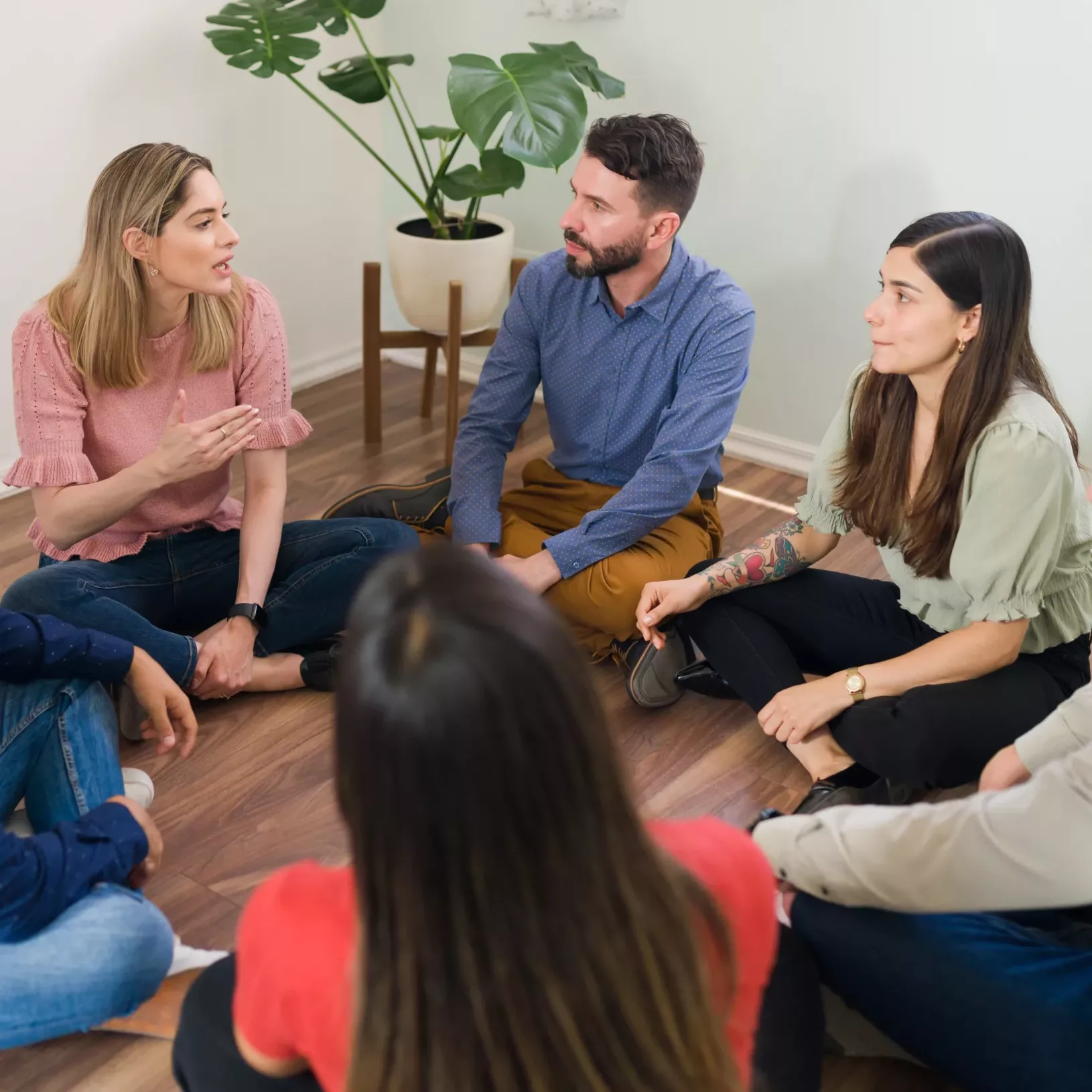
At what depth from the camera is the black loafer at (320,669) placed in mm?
2121

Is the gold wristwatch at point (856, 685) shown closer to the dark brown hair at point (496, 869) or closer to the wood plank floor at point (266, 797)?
the wood plank floor at point (266, 797)

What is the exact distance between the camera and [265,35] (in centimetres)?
272

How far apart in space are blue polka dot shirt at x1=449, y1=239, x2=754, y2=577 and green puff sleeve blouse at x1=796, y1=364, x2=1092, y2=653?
2.04 feet

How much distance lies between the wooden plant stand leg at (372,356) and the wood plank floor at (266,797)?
0.93m

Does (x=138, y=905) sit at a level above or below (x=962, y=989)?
below

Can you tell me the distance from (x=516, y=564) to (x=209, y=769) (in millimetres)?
663

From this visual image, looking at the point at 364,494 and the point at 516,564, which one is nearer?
the point at 516,564

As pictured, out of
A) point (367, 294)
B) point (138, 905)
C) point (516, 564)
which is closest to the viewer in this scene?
point (138, 905)

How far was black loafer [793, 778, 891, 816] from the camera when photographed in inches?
72.7

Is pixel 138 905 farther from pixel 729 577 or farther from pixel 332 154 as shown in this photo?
pixel 332 154

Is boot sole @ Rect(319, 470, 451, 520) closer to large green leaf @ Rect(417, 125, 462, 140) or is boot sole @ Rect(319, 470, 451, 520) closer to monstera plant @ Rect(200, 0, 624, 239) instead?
monstera plant @ Rect(200, 0, 624, 239)

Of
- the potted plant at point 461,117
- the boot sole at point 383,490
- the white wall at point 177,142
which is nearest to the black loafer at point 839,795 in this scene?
the boot sole at point 383,490

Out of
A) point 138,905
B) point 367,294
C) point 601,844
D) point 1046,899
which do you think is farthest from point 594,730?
point 367,294

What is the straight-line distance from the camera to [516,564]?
2.24 metres
